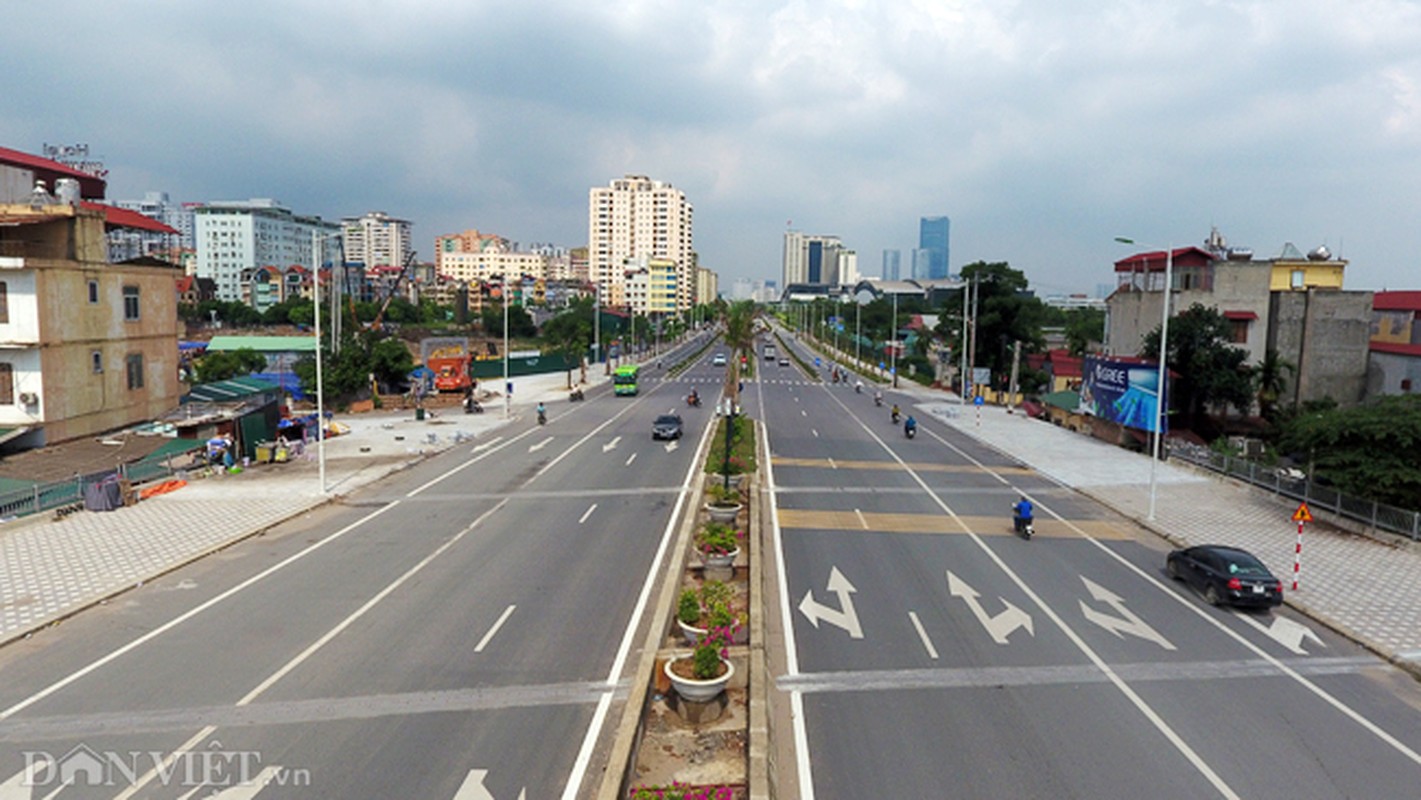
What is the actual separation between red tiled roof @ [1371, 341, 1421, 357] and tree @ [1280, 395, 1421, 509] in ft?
89.0

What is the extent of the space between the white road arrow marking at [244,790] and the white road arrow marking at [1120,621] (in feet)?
47.8

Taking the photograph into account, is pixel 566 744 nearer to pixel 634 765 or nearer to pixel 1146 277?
pixel 634 765

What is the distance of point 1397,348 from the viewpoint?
48.8 metres

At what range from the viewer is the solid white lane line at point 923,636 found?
1484 centimetres

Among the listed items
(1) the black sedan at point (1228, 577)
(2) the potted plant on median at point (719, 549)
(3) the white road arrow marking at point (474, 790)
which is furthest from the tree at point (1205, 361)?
(3) the white road arrow marking at point (474, 790)

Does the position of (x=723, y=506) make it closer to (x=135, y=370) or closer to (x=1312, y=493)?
(x=1312, y=493)

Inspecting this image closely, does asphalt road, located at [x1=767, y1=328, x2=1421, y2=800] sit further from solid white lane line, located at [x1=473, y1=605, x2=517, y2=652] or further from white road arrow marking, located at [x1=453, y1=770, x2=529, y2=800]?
solid white lane line, located at [x1=473, y1=605, x2=517, y2=652]

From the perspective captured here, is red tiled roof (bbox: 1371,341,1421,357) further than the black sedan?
Yes

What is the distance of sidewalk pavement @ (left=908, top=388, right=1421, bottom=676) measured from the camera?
17.8m

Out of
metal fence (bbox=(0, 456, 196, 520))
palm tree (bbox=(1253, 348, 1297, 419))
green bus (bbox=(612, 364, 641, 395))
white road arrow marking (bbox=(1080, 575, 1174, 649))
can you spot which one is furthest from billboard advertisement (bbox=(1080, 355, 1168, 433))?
metal fence (bbox=(0, 456, 196, 520))

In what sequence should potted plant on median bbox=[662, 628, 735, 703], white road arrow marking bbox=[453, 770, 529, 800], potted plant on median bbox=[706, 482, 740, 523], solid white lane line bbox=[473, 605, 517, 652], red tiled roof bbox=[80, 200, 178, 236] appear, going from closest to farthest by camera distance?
1. white road arrow marking bbox=[453, 770, 529, 800]
2. potted plant on median bbox=[662, 628, 735, 703]
3. solid white lane line bbox=[473, 605, 517, 652]
4. potted plant on median bbox=[706, 482, 740, 523]
5. red tiled roof bbox=[80, 200, 178, 236]

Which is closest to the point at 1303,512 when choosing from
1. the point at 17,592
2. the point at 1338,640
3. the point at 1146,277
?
the point at 1338,640

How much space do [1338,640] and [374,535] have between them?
22.6m

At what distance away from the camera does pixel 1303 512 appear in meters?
20.1
